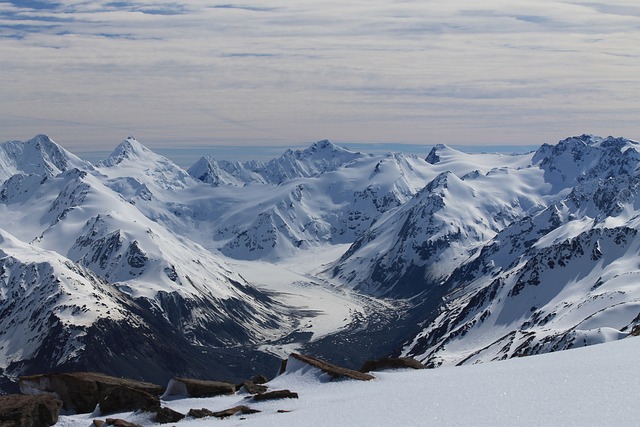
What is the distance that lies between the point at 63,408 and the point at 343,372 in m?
27.7

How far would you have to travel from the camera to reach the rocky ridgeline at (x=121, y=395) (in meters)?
64.0

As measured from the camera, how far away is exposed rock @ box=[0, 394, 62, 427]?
6253 centimetres

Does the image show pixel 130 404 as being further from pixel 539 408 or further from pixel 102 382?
pixel 539 408

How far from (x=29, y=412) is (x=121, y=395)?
9461 millimetres

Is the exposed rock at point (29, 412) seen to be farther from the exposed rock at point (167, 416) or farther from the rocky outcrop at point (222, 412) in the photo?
the rocky outcrop at point (222, 412)

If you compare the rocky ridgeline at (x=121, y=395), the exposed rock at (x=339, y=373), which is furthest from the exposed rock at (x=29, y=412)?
the exposed rock at (x=339, y=373)

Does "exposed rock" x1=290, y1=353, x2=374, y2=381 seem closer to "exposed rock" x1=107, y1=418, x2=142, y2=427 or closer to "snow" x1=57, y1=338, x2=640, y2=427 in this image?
A: "snow" x1=57, y1=338, x2=640, y2=427

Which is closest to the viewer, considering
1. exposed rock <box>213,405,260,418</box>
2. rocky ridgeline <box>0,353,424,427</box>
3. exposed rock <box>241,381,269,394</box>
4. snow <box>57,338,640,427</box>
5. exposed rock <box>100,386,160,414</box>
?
snow <box>57,338,640,427</box>

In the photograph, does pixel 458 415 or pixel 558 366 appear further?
pixel 558 366

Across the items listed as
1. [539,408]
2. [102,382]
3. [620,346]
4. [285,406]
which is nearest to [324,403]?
[285,406]

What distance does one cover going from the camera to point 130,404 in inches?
2778

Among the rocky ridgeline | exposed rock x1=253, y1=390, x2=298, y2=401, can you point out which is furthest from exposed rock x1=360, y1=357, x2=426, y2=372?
exposed rock x1=253, y1=390, x2=298, y2=401

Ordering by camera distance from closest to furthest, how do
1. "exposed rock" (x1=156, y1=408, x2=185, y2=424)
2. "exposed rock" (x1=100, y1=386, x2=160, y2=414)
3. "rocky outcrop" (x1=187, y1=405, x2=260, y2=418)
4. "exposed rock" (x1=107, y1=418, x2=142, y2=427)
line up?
"exposed rock" (x1=107, y1=418, x2=142, y2=427) → "exposed rock" (x1=156, y1=408, x2=185, y2=424) → "rocky outcrop" (x1=187, y1=405, x2=260, y2=418) → "exposed rock" (x1=100, y1=386, x2=160, y2=414)

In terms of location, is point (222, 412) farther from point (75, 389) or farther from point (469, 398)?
point (469, 398)
